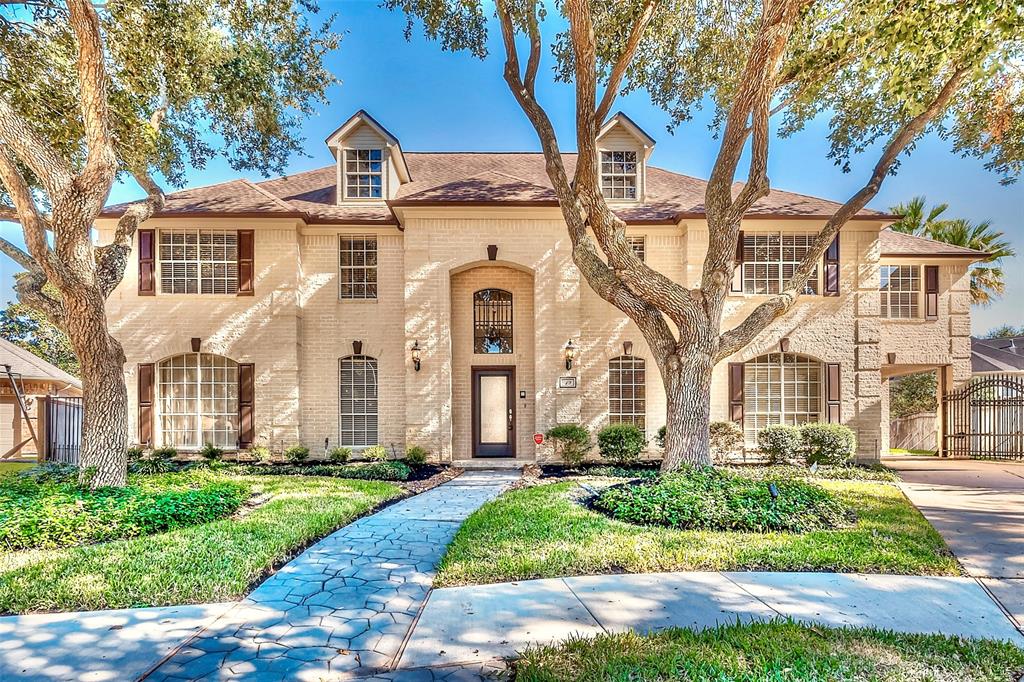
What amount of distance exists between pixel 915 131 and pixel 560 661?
10118 millimetres

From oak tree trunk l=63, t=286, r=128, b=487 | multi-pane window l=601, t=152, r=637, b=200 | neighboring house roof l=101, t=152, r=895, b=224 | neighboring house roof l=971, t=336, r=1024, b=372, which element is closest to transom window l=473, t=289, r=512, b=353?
neighboring house roof l=101, t=152, r=895, b=224

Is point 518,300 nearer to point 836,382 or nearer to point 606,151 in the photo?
point 606,151

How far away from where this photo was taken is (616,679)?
2727mm

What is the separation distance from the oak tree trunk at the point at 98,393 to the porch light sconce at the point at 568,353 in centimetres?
856

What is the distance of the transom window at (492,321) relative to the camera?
1312 centimetres

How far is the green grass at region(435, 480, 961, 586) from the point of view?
4.59 meters

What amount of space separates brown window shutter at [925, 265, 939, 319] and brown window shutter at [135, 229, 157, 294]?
20.4 meters

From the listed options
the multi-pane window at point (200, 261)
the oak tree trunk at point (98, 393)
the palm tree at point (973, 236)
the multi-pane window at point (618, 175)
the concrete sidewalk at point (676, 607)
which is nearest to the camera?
the concrete sidewalk at point (676, 607)

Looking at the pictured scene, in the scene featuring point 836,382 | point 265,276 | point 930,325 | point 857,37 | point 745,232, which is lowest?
point 836,382

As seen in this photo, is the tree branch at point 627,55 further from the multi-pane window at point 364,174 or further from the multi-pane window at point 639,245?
the multi-pane window at point 364,174

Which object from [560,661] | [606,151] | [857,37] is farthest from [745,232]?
[560,661]

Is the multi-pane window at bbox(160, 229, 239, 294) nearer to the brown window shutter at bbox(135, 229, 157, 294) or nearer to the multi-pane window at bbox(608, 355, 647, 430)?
the brown window shutter at bbox(135, 229, 157, 294)

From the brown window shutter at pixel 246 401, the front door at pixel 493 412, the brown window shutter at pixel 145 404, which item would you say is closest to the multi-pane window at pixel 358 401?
the brown window shutter at pixel 246 401

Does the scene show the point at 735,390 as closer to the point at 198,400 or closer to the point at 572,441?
the point at 572,441
